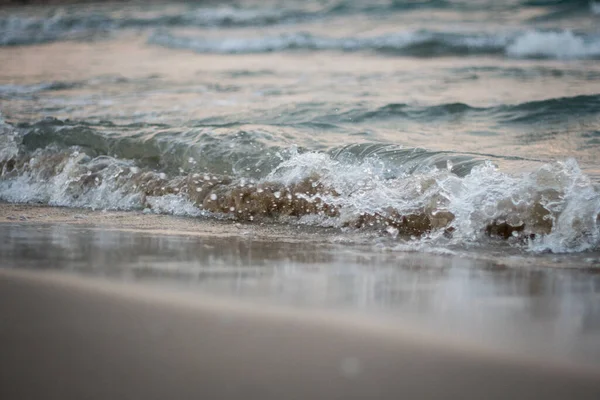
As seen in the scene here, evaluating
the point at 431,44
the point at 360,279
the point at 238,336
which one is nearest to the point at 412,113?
the point at 360,279

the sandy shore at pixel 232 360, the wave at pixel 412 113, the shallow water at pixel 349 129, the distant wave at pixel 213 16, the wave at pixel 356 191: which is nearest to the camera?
the sandy shore at pixel 232 360

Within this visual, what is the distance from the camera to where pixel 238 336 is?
2.01 metres

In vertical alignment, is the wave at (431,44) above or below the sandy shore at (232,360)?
above

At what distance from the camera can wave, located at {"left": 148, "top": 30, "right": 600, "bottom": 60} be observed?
10680mm

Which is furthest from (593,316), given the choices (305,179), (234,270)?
(305,179)

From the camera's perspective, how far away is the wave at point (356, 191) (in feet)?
11.7

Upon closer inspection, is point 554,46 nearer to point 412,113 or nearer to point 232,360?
point 412,113

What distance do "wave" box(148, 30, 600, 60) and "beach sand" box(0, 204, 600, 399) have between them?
27.8 ft

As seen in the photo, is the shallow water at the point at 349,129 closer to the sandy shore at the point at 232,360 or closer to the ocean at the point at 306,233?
the ocean at the point at 306,233

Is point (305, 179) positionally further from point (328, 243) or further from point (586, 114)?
point (586, 114)

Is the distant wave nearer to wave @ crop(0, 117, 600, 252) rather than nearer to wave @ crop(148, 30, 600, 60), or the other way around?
wave @ crop(148, 30, 600, 60)

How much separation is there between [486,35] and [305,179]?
8166mm

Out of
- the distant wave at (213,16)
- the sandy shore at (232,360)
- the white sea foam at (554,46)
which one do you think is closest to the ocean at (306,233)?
the sandy shore at (232,360)

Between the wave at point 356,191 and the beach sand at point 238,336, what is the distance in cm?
64
